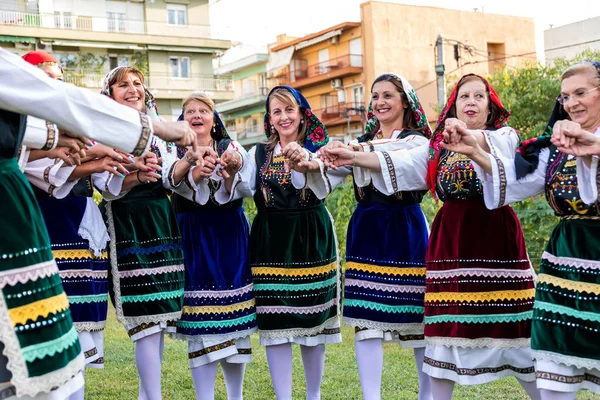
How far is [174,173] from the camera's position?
4434 millimetres

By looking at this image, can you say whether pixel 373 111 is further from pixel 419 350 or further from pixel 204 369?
pixel 204 369

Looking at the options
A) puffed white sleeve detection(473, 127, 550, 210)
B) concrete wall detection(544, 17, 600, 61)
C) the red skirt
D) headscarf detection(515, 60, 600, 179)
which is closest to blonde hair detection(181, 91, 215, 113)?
the red skirt

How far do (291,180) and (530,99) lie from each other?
58.6 ft

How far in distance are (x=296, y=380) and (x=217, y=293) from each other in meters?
1.57

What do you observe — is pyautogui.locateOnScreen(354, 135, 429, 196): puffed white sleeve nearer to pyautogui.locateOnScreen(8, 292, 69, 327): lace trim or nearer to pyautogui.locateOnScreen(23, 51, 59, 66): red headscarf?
pyautogui.locateOnScreen(23, 51, 59, 66): red headscarf

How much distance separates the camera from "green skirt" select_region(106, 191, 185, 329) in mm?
4500

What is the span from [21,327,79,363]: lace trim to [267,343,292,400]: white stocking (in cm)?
216

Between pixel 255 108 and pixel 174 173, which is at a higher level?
pixel 255 108

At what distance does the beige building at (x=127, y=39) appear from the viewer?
2798cm

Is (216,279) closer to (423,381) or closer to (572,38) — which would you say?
(423,381)

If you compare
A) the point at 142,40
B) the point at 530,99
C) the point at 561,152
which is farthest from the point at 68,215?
the point at 142,40

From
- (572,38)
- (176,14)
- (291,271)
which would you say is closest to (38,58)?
(291,271)

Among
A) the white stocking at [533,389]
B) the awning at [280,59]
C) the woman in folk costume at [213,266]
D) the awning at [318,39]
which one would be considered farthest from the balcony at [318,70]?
the white stocking at [533,389]

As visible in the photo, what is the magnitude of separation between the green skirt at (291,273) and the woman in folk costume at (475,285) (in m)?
0.77
